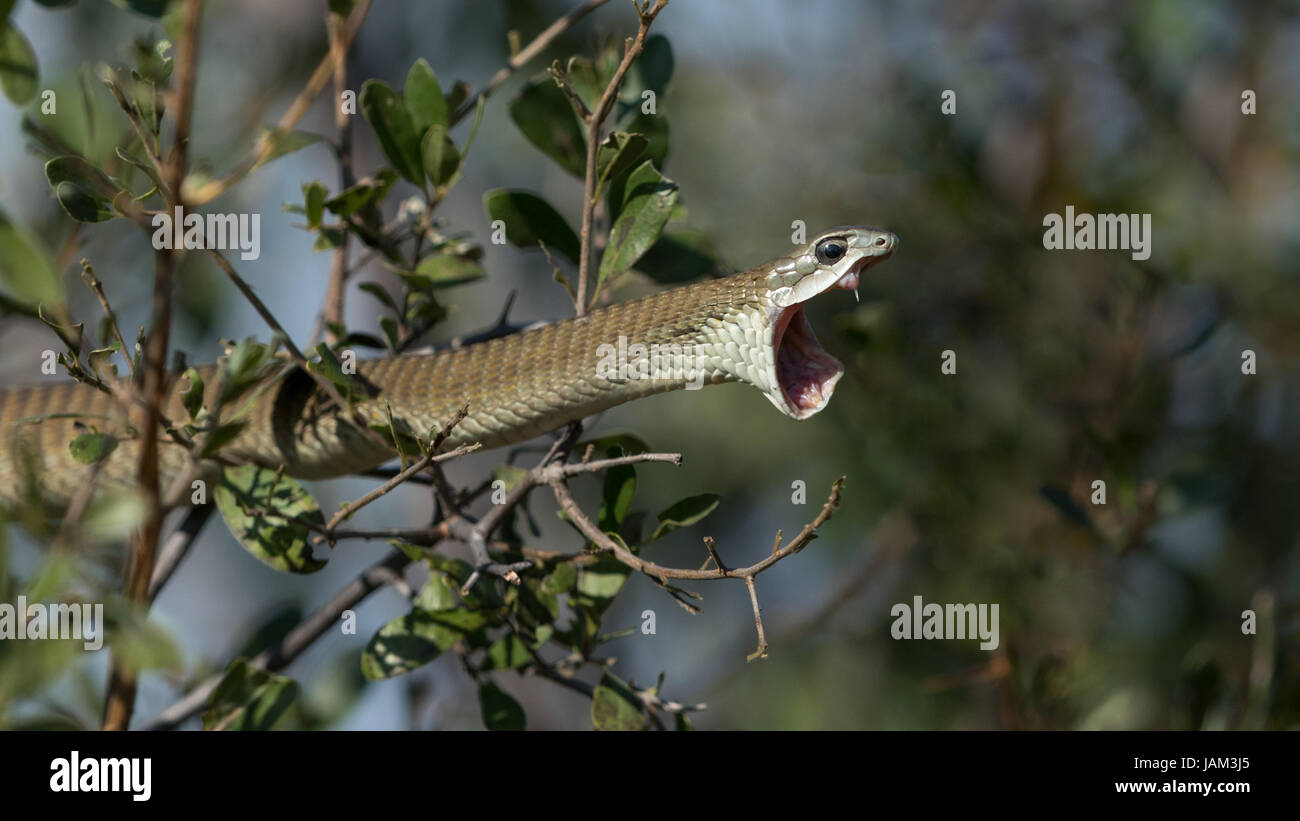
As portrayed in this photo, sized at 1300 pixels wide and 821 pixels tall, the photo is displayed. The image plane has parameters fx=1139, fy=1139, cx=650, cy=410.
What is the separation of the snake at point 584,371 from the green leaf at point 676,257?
0.05 m

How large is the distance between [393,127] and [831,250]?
3.67 feet

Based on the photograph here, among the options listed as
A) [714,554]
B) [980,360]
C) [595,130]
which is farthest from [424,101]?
[980,360]

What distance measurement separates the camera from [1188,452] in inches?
175

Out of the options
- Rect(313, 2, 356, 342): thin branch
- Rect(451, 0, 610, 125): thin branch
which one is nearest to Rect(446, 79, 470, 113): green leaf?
Rect(451, 0, 610, 125): thin branch

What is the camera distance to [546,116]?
2838 millimetres

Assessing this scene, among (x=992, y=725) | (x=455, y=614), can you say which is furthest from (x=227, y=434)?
(x=992, y=725)

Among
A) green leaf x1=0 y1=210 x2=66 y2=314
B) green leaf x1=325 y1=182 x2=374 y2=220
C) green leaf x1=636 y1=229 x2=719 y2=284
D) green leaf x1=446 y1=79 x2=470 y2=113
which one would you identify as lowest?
green leaf x1=0 y1=210 x2=66 y2=314

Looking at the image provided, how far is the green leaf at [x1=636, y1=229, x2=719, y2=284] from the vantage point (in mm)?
3059

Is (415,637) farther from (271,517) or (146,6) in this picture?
(146,6)

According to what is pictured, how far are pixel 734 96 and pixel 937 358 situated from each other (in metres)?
3.25

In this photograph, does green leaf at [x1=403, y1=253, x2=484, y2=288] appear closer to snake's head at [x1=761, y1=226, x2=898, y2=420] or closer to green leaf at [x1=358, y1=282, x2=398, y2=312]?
green leaf at [x1=358, y1=282, x2=398, y2=312]

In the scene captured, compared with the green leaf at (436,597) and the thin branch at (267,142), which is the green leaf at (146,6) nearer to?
the thin branch at (267,142)

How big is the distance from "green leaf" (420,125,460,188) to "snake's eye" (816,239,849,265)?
0.92 m

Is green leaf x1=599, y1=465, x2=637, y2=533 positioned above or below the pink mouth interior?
below
